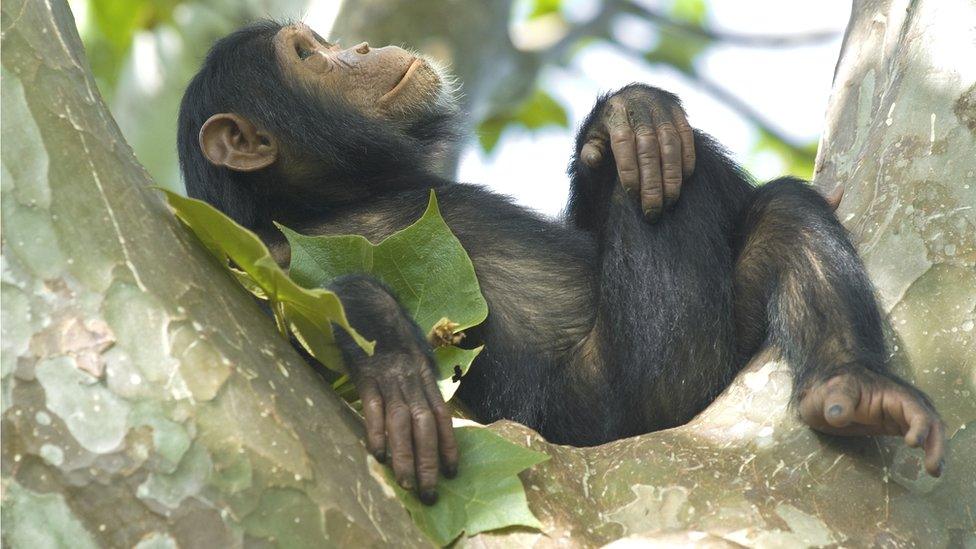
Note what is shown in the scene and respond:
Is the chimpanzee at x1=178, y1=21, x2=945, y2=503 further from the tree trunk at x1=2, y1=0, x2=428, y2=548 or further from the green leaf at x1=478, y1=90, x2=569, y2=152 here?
the green leaf at x1=478, y1=90, x2=569, y2=152

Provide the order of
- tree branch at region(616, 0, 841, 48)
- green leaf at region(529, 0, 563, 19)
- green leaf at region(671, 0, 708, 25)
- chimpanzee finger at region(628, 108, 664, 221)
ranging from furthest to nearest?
green leaf at region(671, 0, 708, 25) → green leaf at region(529, 0, 563, 19) → tree branch at region(616, 0, 841, 48) → chimpanzee finger at region(628, 108, 664, 221)

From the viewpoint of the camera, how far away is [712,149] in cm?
400

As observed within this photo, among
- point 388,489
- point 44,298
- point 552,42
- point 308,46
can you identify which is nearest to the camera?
point 44,298

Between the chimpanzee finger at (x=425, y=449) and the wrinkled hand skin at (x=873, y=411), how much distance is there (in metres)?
0.95

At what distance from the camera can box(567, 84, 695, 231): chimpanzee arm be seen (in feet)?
12.1

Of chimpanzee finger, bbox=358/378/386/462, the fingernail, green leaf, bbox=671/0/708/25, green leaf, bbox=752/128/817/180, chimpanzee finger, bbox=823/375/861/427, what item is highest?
green leaf, bbox=671/0/708/25

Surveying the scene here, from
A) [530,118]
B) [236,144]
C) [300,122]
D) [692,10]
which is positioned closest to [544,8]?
[530,118]

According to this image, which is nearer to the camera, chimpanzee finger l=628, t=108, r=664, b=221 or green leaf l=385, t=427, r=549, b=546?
green leaf l=385, t=427, r=549, b=546

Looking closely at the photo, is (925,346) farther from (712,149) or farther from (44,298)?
(44,298)

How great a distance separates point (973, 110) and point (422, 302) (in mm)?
1681

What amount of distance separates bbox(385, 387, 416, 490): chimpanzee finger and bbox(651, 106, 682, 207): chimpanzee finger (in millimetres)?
1430

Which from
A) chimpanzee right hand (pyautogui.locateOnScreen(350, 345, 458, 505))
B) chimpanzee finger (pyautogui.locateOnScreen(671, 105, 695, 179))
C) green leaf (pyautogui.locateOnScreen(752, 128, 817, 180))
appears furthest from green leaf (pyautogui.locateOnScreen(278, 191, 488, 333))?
green leaf (pyautogui.locateOnScreen(752, 128, 817, 180))

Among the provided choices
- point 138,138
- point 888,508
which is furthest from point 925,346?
point 138,138

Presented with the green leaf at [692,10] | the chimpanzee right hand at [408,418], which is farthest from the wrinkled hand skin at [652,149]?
the green leaf at [692,10]
